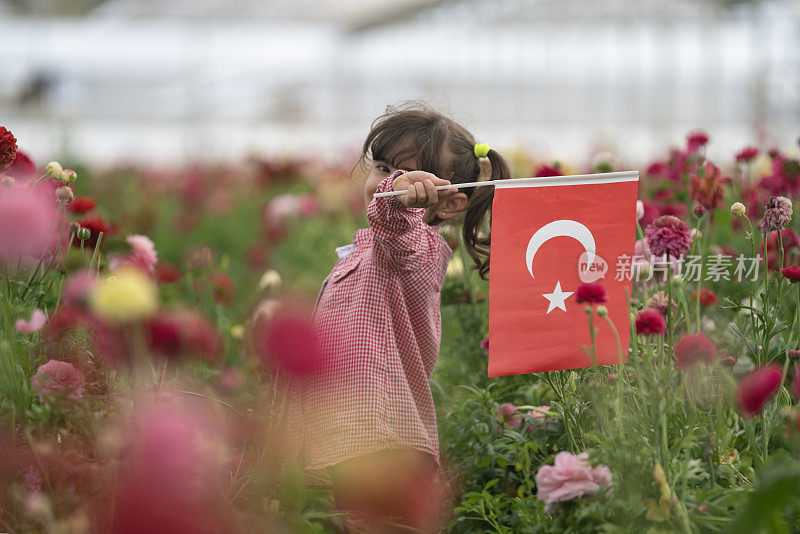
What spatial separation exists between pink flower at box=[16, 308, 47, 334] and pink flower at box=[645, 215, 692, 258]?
3.42ft

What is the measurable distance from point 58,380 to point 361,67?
691 inches

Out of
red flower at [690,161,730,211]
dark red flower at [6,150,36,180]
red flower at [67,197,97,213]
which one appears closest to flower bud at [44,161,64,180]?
dark red flower at [6,150,36,180]

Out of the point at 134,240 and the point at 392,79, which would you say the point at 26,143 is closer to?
the point at 134,240

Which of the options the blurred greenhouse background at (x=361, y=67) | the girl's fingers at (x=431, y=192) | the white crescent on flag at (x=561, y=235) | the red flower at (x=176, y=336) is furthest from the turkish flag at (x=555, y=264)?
the blurred greenhouse background at (x=361, y=67)

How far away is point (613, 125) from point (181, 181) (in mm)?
10101

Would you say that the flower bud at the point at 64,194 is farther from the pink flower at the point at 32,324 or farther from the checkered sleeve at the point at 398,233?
the checkered sleeve at the point at 398,233

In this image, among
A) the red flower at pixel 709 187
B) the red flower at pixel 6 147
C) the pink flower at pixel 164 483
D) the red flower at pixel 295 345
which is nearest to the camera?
the pink flower at pixel 164 483

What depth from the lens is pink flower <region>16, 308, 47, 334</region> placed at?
131 centimetres

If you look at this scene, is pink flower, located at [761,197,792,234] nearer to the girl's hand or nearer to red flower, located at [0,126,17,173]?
the girl's hand

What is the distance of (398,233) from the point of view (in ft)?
4.69

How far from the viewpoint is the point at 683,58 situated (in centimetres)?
1409

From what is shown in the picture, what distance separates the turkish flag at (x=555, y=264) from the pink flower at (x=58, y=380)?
0.65 meters

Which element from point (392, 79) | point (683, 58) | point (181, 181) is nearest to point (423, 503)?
point (181, 181)

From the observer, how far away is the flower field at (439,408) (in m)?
0.86
